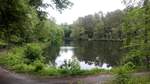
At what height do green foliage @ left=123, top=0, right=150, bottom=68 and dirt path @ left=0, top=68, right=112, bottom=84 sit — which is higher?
green foliage @ left=123, top=0, right=150, bottom=68

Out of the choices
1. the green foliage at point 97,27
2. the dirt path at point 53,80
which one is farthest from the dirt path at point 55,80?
the green foliage at point 97,27

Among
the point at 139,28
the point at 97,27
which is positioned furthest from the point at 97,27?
the point at 139,28

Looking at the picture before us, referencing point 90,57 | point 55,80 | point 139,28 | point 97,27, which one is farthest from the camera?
point 97,27

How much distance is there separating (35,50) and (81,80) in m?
15.1

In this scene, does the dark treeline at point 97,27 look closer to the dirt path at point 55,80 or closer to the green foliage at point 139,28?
the dirt path at point 55,80

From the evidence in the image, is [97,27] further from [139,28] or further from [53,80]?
[139,28]

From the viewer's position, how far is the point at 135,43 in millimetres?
14422

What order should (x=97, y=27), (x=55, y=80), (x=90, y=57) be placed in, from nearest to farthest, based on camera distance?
(x=55, y=80)
(x=90, y=57)
(x=97, y=27)

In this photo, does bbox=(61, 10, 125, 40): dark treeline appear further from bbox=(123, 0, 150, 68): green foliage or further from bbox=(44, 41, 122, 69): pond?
bbox=(123, 0, 150, 68): green foliage

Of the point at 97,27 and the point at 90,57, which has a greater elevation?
the point at 97,27

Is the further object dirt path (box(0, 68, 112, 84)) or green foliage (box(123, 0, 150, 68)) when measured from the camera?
dirt path (box(0, 68, 112, 84))

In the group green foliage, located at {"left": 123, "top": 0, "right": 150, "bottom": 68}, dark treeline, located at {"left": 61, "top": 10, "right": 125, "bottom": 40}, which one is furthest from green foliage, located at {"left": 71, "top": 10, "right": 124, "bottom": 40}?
green foliage, located at {"left": 123, "top": 0, "right": 150, "bottom": 68}

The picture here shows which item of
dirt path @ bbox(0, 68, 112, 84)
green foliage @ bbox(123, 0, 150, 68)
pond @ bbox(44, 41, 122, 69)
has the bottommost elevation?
pond @ bbox(44, 41, 122, 69)

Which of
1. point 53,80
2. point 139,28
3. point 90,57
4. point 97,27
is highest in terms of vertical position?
point 97,27
